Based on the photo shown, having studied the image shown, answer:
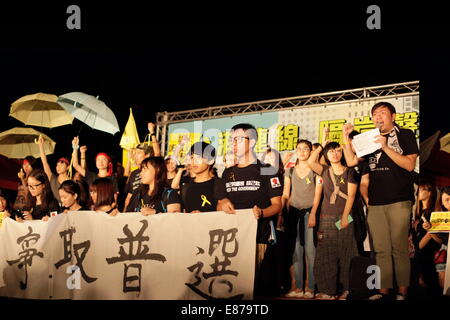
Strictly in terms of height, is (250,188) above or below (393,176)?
below

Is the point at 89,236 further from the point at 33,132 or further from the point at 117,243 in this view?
the point at 33,132

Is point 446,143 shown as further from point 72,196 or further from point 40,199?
point 40,199

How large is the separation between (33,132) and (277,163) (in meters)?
4.28

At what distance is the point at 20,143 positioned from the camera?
9016 mm

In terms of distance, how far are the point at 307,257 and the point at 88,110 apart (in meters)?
3.39

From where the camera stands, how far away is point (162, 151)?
29.8ft

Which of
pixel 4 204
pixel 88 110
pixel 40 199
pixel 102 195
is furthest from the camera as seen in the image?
pixel 4 204

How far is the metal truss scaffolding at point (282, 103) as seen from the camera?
761 cm

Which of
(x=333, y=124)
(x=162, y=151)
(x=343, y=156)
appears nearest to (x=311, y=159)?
(x=343, y=156)

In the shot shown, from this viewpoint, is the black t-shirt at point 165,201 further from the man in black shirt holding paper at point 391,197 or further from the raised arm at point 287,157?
the raised arm at point 287,157

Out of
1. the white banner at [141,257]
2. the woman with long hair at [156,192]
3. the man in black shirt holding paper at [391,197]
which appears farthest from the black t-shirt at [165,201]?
the man in black shirt holding paper at [391,197]

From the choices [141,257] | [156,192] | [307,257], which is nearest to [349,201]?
[307,257]

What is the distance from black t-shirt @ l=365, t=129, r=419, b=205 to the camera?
5.63 m
